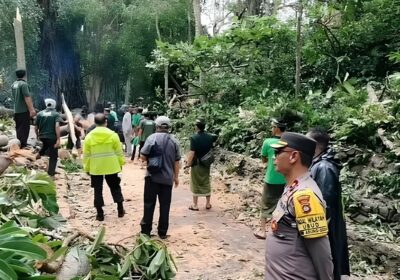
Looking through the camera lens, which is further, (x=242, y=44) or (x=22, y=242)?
(x=242, y=44)

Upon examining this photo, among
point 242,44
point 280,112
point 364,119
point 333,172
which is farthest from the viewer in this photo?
point 242,44

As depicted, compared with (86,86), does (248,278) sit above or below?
below

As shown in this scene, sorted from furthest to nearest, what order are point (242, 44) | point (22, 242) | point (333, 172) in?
1. point (242, 44)
2. point (333, 172)
3. point (22, 242)

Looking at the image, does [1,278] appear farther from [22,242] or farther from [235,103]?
[235,103]

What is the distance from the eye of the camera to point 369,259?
591 centimetres

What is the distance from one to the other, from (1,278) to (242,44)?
480 inches

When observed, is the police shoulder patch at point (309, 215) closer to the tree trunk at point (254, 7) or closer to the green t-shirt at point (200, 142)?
the green t-shirt at point (200, 142)

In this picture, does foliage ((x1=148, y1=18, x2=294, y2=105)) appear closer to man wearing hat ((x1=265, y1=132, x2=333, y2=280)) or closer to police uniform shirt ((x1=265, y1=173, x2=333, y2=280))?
man wearing hat ((x1=265, y1=132, x2=333, y2=280))

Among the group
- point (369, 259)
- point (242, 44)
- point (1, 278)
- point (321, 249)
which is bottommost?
point (369, 259)

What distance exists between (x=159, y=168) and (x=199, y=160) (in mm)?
1744

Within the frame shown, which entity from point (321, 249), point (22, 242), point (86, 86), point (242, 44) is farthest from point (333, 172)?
point (86, 86)

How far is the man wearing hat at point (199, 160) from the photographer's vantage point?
7.73 m

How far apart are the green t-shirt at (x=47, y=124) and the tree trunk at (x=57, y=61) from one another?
18.2 m

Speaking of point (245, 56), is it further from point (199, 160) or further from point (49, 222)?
point (49, 222)
